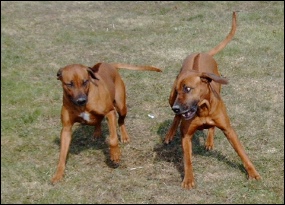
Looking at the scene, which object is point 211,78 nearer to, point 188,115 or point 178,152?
point 188,115

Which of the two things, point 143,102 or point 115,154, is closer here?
point 115,154

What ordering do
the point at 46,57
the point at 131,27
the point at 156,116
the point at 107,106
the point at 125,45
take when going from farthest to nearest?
the point at 131,27, the point at 125,45, the point at 46,57, the point at 156,116, the point at 107,106

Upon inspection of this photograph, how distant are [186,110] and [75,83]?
133 cm

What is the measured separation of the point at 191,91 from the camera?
5594 millimetres

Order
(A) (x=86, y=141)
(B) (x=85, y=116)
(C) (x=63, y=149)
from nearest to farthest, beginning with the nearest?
(B) (x=85, y=116) < (C) (x=63, y=149) < (A) (x=86, y=141)

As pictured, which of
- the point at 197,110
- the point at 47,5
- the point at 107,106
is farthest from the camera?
the point at 47,5

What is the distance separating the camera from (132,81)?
984 centimetres

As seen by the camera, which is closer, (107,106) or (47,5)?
(107,106)

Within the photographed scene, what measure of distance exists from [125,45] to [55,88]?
340cm

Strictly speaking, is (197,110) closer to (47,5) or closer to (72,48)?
(72,48)

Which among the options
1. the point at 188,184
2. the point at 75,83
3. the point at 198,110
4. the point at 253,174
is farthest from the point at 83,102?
the point at 253,174

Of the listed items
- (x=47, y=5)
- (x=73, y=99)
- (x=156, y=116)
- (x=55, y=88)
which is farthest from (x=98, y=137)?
(x=47, y=5)

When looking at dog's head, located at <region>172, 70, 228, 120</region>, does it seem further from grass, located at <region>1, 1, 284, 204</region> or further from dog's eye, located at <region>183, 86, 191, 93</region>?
grass, located at <region>1, 1, 284, 204</region>

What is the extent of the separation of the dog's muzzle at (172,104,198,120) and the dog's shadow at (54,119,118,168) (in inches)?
Result: 61.0
